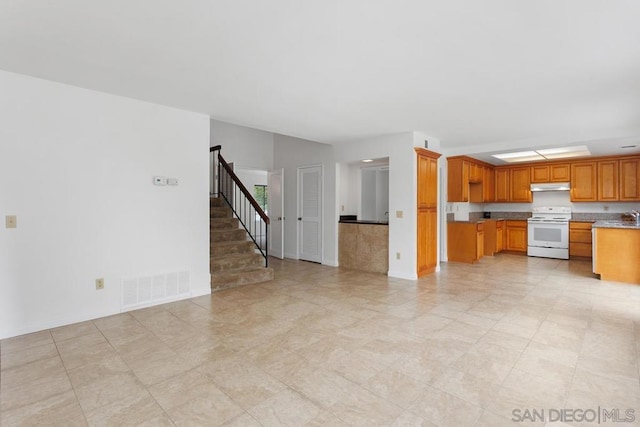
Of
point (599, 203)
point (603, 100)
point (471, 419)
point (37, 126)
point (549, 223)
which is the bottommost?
point (471, 419)

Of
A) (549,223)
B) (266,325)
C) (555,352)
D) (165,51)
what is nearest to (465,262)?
(549,223)

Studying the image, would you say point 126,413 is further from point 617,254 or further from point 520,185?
point 520,185

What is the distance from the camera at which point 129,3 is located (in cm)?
192

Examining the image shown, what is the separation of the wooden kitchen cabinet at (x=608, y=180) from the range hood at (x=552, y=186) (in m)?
0.56

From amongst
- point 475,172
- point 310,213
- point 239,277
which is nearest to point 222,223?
point 239,277

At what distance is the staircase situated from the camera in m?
4.69

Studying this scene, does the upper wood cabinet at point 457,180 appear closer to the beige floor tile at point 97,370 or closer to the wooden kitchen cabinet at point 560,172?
the wooden kitchen cabinet at point 560,172

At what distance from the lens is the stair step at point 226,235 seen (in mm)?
5281

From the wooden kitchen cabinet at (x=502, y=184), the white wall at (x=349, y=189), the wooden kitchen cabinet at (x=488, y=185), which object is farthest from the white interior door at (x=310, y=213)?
the wooden kitchen cabinet at (x=502, y=184)

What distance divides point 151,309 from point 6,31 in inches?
111

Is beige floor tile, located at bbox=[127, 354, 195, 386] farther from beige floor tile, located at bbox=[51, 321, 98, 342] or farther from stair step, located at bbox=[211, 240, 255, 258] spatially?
stair step, located at bbox=[211, 240, 255, 258]

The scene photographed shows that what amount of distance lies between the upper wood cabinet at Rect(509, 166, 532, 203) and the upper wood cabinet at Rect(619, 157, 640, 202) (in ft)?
5.37

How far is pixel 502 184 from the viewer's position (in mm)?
8180

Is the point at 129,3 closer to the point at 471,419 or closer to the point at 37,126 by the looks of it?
the point at 37,126
